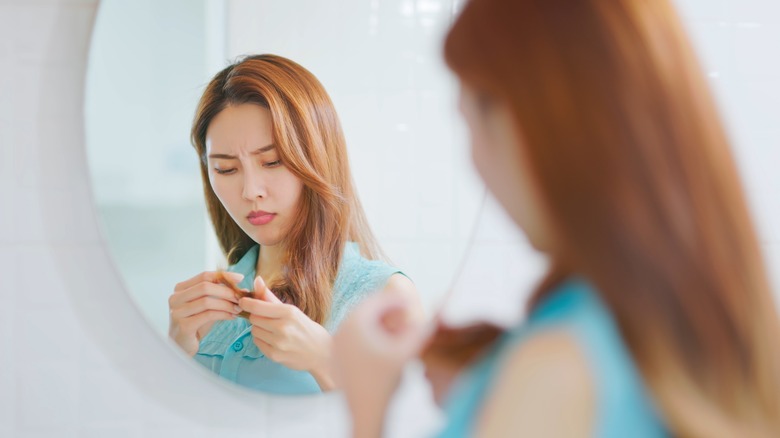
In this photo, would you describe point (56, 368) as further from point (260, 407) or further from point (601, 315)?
point (601, 315)

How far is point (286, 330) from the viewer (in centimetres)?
91

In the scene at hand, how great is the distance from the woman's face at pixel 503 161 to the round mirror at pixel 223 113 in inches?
15.3

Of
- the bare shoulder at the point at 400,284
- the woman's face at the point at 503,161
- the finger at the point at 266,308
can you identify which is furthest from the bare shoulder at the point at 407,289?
the woman's face at the point at 503,161

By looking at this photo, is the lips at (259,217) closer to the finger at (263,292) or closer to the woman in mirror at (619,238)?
the finger at (263,292)

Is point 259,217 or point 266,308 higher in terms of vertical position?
point 259,217

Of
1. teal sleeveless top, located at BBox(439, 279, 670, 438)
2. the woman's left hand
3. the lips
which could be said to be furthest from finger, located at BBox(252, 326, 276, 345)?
teal sleeveless top, located at BBox(439, 279, 670, 438)

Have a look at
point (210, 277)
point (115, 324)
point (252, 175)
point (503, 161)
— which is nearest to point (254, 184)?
point (252, 175)

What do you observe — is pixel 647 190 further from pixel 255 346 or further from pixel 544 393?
pixel 255 346

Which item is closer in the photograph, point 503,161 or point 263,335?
point 503,161

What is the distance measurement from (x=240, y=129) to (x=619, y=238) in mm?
545

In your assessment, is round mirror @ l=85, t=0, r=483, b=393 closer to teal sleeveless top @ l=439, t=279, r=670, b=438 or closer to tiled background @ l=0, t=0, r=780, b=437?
tiled background @ l=0, t=0, r=780, b=437

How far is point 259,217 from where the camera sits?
908 mm

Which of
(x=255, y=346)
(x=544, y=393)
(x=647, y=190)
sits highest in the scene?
(x=647, y=190)

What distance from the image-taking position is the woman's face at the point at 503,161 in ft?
1.61
